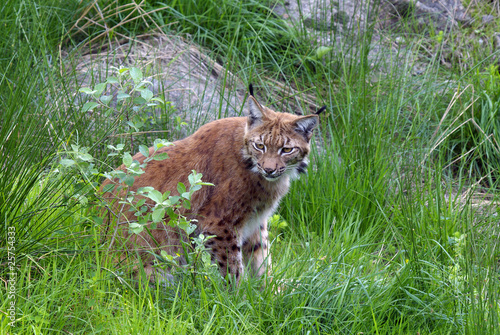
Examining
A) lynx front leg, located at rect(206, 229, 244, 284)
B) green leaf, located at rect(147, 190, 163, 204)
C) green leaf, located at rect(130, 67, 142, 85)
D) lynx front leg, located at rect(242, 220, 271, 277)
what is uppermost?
green leaf, located at rect(130, 67, 142, 85)

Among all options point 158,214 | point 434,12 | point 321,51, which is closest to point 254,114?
point 158,214

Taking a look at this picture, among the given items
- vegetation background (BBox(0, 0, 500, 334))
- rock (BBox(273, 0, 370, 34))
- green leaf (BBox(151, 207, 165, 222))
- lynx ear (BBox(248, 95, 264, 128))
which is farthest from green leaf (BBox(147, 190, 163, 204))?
rock (BBox(273, 0, 370, 34))

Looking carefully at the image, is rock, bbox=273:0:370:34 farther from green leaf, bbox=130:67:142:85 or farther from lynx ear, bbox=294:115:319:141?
green leaf, bbox=130:67:142:85

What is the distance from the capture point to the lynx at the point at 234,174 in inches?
150

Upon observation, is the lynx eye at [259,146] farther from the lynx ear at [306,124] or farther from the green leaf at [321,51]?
the green leaf at [321,51]

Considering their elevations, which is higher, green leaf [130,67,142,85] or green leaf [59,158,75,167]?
green leaf [130,67,142,85]

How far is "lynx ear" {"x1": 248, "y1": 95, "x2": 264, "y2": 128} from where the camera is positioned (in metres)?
3.89

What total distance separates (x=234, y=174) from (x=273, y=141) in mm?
346

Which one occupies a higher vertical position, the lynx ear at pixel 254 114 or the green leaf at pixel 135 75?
the green leaf at pixel 135 75

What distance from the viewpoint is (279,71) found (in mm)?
5699

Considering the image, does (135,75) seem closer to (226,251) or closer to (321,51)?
(226,251)

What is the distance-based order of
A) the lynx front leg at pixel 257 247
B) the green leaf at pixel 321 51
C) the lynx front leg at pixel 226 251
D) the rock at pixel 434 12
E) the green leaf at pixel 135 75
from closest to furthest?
the green leaf at pixel 135 75 < the lynx front leg at pixel 226 251 < the lynx front leg at pixel 257 247 < the green leaf at pixel 321 51 < the rock at pixel 434 12

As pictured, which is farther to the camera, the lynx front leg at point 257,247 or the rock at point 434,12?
the rock at point 434,12

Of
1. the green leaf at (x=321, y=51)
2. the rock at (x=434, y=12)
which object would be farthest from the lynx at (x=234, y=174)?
the rock at (x=434, y=12)
